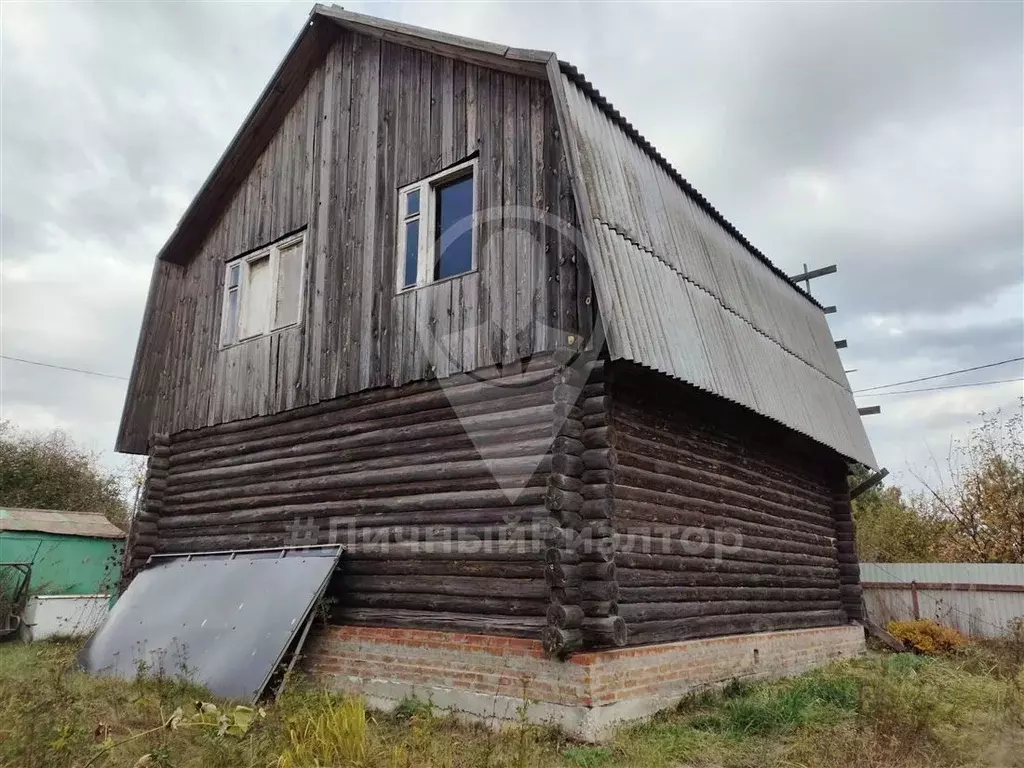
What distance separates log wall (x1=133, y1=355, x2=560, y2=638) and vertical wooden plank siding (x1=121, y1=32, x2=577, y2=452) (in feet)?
1.17

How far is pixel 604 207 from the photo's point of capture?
767 cm

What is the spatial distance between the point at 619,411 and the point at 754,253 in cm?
716

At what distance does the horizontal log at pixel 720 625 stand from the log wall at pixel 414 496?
132 centimetres

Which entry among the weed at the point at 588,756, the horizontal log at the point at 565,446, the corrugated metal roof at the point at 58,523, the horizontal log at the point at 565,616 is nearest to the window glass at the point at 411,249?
the horizontal log at the point at 565,446

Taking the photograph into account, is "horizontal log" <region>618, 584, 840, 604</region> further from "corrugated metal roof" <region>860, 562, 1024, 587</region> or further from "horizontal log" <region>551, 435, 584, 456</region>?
"corrugated metal roof" <region>860, 562, 1024, 587</region>

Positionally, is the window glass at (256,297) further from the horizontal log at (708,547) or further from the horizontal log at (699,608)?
the horizontal log at (699,608)

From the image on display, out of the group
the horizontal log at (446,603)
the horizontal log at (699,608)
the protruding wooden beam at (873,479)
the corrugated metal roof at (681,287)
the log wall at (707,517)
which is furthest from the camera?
the protruding wooden beam at (873,479)

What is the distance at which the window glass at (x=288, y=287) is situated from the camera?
34.8ft

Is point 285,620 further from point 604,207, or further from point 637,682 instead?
point 604,207

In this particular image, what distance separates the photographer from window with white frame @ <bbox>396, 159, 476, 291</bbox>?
8.66 metres

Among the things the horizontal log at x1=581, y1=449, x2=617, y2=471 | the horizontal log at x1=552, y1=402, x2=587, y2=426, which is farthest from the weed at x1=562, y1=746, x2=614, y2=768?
the horizontal log at x1=552, y1=402, x2=587, y2=426

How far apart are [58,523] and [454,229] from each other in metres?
13.1

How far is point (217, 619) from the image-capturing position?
8.75 meters

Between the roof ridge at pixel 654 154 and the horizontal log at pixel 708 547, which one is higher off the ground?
the roof ridge at pixel 654 154
